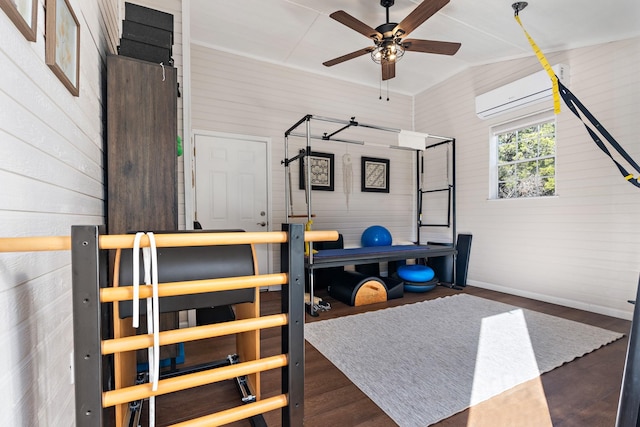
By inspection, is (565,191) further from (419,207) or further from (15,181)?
(15,181)

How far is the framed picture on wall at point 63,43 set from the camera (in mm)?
981

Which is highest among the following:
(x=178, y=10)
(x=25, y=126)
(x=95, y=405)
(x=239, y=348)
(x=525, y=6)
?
(x=525, y=6)

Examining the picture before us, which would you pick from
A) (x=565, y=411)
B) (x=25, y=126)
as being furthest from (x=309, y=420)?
(x=25, y=126)

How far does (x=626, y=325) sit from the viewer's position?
9.47ft

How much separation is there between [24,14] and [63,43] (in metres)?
0.36

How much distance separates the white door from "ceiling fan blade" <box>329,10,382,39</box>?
2084mm

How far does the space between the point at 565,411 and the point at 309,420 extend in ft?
4.50

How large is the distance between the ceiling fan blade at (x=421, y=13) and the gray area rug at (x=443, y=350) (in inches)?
107

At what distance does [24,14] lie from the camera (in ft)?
2.64

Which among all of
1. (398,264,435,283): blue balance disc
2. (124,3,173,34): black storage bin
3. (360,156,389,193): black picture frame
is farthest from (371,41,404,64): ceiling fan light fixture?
(398,264,435,283): blue balance disc

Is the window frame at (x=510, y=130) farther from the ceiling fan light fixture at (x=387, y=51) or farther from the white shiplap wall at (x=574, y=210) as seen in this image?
the ceiling fan light fixture at (x=387, y=51)

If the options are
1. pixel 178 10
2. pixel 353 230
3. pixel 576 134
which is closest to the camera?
pixel 178 10

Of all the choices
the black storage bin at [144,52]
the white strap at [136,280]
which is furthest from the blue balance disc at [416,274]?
the white strap at [136,280]

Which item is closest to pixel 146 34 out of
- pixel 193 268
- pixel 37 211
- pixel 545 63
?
pixel 37 211
